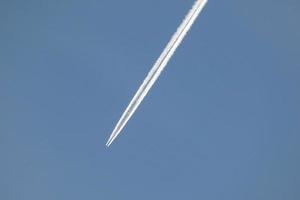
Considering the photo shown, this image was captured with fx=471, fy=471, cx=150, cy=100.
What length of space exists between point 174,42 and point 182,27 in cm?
82

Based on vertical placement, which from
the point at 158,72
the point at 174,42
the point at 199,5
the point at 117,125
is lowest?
the point at 117,125

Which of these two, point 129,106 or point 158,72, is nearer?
point 158,72

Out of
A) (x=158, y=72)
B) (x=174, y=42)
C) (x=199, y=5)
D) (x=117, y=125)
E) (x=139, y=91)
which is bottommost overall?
(x=117, y=125)

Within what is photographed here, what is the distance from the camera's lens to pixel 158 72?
20484mm

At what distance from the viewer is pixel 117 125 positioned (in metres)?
22.7

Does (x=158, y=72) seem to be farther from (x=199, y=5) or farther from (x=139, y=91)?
(x=199, y=5)

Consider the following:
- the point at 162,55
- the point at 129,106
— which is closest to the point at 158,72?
the point at 162,55

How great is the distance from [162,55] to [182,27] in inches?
72.8

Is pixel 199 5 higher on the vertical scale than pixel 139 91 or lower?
higher

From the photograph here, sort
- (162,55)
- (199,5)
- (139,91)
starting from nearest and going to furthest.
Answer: (199,5) → (162,55) → (139,91)

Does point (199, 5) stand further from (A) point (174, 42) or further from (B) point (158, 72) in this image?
(B) point (158, 72)

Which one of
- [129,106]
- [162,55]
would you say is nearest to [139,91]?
[129,106]

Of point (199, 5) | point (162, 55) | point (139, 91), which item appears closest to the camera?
point (199, 5)

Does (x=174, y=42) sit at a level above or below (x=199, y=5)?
below
